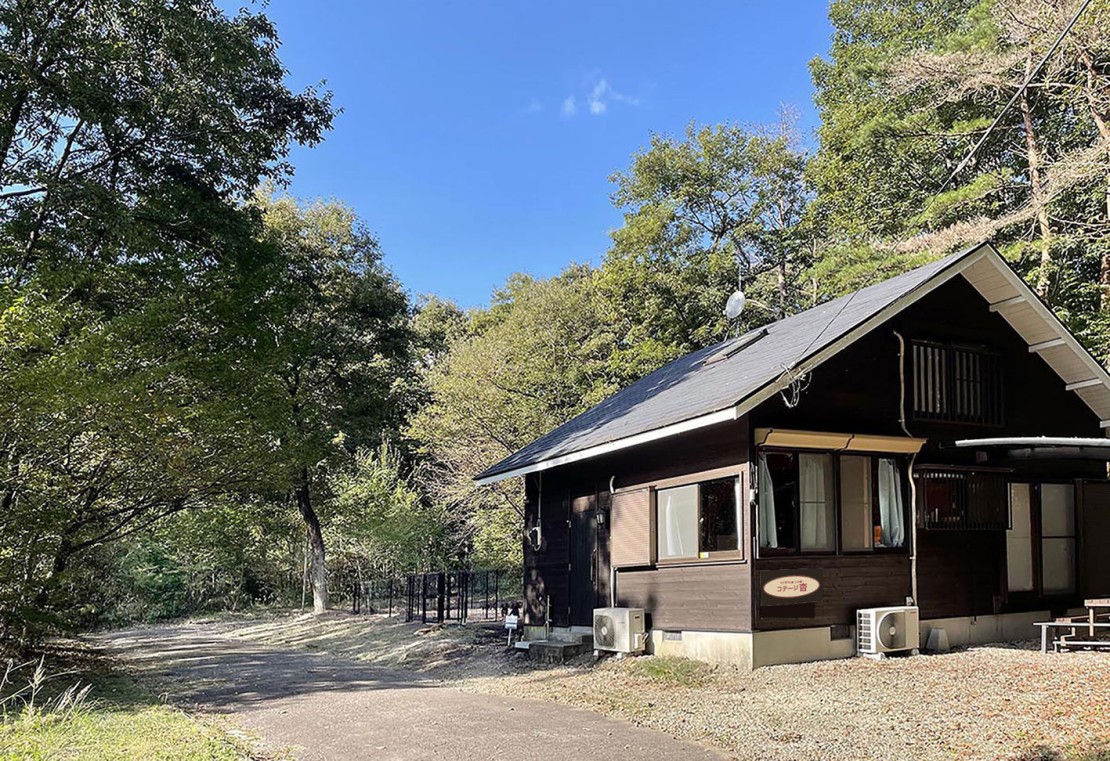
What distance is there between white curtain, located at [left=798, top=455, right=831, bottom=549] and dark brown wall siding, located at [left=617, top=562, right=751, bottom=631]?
1.06 m

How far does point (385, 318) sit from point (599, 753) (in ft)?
62.6

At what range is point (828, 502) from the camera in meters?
9.99

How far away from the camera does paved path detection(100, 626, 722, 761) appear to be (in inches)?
249

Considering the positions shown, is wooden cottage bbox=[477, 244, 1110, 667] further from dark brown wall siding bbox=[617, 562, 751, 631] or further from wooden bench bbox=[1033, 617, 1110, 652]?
wooden bench bbox=[1033, 617, 1110, 652]

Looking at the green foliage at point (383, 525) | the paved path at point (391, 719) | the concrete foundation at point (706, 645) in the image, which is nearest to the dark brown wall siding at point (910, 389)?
the concrete foundation at point (706, 645)

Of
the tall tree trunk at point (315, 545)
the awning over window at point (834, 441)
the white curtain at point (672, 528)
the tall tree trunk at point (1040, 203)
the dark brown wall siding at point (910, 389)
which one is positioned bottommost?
the tall tree trunk at point (315, 545)

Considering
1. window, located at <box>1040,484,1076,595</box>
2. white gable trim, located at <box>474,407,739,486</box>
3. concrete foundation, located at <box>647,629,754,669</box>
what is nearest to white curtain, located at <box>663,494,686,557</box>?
white gable trim, located at <box>474,407,739,486</box>

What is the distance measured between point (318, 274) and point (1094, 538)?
18968 mm

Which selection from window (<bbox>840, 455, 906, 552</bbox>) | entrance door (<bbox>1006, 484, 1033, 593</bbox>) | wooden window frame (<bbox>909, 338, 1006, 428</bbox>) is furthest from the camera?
entrance door (<bbox>1006, 484, 1033, 593</bbox>)

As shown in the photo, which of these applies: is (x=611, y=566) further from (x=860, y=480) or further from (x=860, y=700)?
(x=860, y=700)

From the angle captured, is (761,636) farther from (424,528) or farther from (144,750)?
(424,528)

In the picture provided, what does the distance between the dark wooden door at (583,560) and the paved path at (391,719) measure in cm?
277

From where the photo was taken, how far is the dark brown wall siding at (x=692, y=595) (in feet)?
30.6

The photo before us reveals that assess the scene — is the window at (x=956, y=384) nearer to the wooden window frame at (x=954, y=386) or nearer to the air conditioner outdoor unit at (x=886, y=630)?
the wooden window frame at (x=954, y=386)
